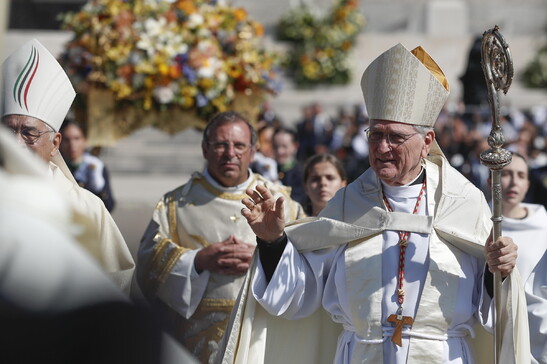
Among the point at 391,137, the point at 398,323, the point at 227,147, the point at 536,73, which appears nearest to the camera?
the point at 398,323

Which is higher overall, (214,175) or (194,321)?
(214,175)

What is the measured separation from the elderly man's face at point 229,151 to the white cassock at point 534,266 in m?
1.57

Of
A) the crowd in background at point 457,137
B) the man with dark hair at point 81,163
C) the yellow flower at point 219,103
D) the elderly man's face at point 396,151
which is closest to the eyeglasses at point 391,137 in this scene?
the elderly man's face at point 396,151

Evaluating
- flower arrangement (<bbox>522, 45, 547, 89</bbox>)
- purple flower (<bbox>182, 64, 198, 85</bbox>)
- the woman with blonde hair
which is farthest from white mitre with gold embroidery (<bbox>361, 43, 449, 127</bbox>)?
flower arrangement (<bbox>522, 45, 547, 89</bbox>)

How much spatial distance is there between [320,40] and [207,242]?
57.8 ft

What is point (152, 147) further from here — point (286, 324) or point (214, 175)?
point (286, 324)

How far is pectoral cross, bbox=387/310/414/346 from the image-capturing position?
3.94 metres

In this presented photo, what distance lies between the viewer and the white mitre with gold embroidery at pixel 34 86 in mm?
4277

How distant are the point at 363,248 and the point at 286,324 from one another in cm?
54

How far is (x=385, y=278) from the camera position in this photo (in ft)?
13.1

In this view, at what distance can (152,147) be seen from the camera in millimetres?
18094

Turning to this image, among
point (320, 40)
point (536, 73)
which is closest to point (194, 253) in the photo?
point (320, 40)

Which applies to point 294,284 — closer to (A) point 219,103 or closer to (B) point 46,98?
(B) point 46,98

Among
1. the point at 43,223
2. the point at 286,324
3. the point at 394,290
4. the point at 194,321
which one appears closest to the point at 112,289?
the point at 43,223
